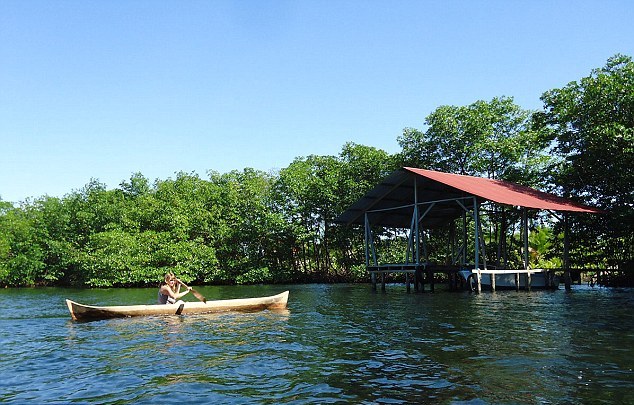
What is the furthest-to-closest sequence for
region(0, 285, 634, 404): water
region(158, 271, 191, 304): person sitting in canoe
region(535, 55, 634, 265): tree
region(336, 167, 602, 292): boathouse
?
region(535, 55, 634, 265): tree, region(336, 167, 602, 292): boathouse, region(158, 271, 191, 304): person sitting in canoe, region(0, 285, 634, 404): water

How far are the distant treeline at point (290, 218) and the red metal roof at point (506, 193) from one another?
3.16 m

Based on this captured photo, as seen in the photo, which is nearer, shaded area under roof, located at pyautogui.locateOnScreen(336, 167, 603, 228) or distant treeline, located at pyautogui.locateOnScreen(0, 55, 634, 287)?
shaded area under roof, located at pyautogui.locateOnScreen(336, 167, 603, 228)

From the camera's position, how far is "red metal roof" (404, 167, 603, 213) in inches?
993

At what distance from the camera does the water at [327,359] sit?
24.0 ft

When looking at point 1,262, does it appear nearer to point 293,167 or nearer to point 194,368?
point 293,167

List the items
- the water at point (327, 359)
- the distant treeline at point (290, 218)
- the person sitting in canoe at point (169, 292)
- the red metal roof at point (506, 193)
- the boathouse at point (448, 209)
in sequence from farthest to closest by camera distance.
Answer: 1. the distant treeline at point (290, 218)
2. the boathouse at point (448, 209)
3. the red metal roof at point (506, 193)
4. the person sitting in canoe at point (169, 292)
5. the water at point (327, 359)

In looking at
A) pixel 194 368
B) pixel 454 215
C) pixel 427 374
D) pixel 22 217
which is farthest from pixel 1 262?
pixel 427 374

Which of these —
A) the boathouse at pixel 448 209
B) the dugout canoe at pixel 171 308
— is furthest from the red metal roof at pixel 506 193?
the dugout canoe at pixel 171 308

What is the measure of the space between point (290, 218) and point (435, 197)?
16.8m

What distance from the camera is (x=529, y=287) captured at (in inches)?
1105

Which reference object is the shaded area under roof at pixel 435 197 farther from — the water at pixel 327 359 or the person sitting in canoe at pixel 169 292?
the person sitting in canoe at pixel 169 292

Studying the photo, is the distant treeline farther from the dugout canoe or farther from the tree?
the dugout canoe

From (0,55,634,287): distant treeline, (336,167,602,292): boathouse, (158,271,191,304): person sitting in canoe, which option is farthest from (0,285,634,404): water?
(0,55,634,287): distant treeline

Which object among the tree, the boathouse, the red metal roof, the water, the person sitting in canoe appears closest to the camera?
the water
